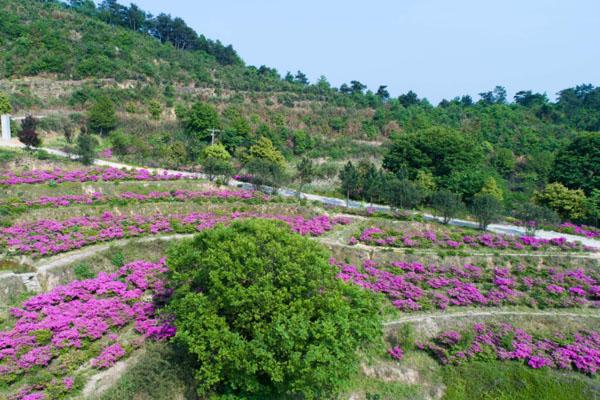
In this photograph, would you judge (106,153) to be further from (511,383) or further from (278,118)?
(511,383)

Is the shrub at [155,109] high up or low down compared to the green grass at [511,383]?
up

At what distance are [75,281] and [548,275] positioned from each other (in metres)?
28.1

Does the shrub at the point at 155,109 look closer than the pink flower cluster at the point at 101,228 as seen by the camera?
No

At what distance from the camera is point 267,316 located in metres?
14.1

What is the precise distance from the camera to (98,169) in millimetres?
35344

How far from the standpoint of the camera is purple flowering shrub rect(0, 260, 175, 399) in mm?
14672

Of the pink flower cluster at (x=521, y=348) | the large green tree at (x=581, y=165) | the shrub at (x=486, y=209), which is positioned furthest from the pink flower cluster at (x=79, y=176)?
the large green tree at (x=581, y=165)

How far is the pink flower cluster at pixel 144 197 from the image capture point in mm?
28031

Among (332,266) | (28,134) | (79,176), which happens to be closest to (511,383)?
(332,266)

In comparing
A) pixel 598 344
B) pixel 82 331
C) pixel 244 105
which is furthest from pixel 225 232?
pixel 244 105

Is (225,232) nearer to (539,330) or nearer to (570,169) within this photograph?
(539,330)

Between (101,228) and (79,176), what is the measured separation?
373 inches

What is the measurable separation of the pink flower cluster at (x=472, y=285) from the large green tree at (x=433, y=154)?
22424 mm

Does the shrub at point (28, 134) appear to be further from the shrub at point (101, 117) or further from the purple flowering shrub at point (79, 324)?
the purple flowering shrub at point (79, 324)
